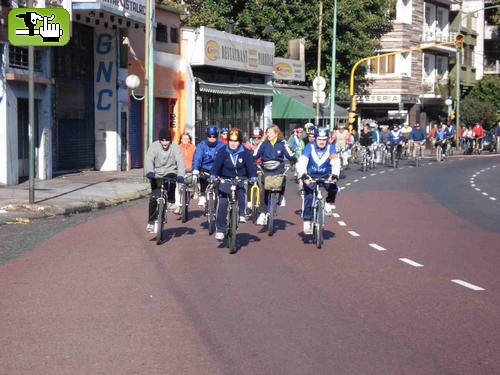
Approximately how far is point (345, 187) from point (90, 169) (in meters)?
8.99

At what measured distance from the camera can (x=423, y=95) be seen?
5919 cm

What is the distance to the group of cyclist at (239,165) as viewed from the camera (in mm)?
12102

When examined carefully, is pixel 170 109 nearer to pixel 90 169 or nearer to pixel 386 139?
pixel 90 169

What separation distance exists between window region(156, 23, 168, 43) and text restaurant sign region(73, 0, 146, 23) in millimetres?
4346

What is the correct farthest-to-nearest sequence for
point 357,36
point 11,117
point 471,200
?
point 357,36
point 11,117
point 471,200

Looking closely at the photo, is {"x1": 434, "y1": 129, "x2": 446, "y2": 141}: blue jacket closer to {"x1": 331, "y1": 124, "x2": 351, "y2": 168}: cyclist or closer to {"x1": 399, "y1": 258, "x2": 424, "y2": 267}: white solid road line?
{"x1": 331, "y1": 124, "x2": 351, "y2": 168}: cyclist

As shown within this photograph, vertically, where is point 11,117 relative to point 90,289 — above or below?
above

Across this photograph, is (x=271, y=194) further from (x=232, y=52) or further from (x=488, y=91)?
(x=488, y=91)

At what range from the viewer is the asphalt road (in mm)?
6041

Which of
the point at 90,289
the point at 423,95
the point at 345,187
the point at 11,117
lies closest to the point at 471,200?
the point at 345,187

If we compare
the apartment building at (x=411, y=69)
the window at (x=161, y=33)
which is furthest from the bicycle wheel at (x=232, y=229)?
the apartment building at (x=411, y=69)

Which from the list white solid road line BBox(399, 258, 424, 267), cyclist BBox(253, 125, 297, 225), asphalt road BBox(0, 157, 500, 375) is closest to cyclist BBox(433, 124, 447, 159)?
asphalt road BBox(0, 157, 500, 375)

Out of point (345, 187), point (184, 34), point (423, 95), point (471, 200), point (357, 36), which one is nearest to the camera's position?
point (471, 200)

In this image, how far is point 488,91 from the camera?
6719cm
